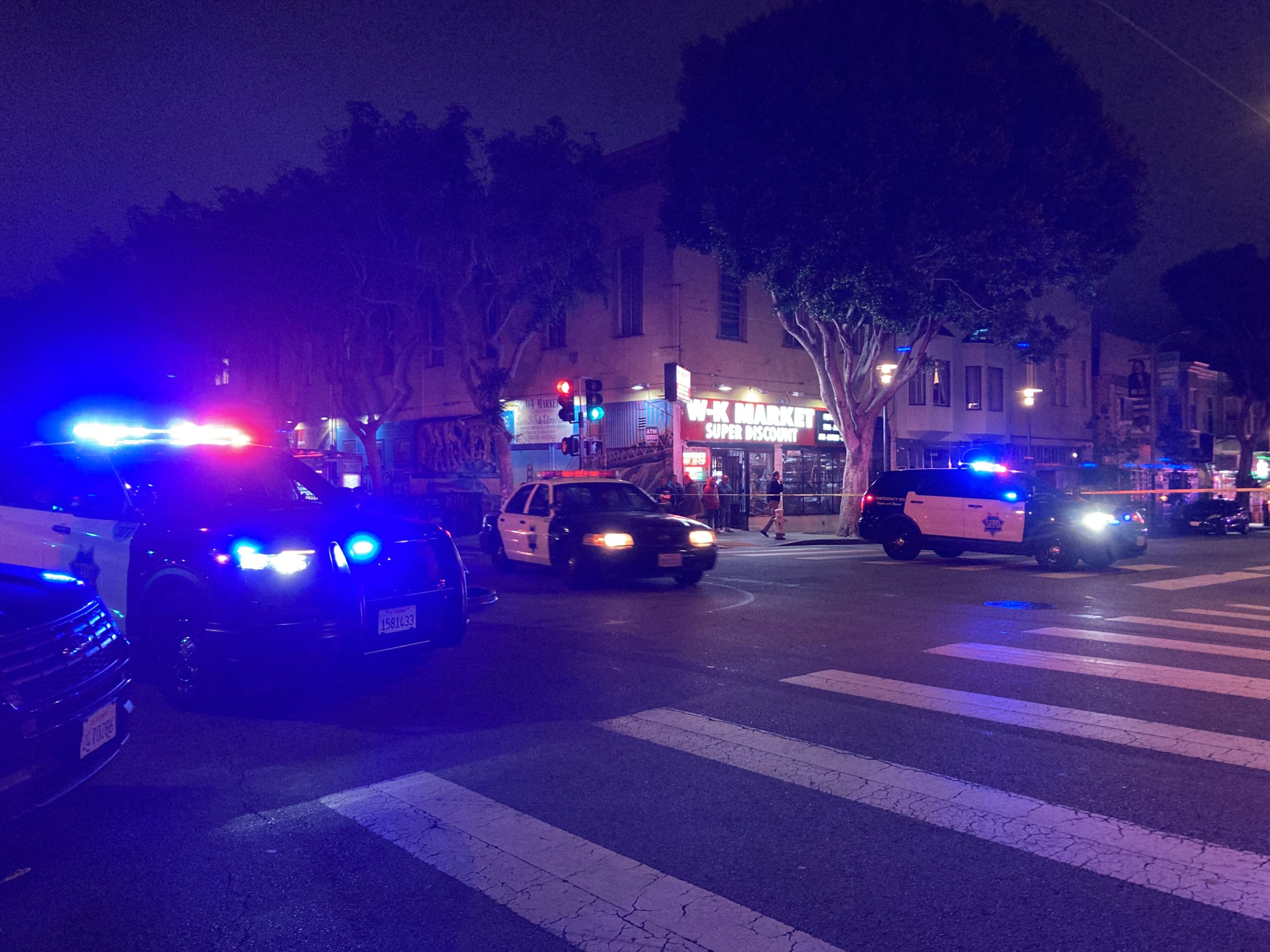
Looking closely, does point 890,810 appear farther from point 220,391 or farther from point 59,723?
point 220,391

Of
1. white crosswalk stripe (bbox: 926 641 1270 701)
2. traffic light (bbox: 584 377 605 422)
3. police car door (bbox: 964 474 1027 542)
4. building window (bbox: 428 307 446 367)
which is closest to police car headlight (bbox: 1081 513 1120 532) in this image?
police car door (bbox: 964 474 1027 542)

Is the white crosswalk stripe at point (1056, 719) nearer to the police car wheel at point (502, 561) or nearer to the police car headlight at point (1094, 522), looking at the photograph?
Result: the police car wheel at point (502, 561)

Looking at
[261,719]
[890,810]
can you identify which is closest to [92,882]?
[261,719]

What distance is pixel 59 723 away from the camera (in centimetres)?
374

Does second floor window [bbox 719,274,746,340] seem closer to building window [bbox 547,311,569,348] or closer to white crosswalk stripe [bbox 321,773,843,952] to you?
building window [bbox 547,311,569,348]

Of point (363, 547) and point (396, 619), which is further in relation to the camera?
point (396, 619)

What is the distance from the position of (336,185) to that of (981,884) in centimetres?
2873

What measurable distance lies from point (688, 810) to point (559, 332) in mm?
29746

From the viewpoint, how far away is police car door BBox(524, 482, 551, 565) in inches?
546

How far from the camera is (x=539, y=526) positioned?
46.3ft

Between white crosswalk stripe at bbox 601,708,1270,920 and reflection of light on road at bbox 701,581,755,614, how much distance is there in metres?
5.13

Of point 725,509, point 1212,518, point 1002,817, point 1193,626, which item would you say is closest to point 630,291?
point 725,509

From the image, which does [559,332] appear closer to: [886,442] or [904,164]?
[886,442]

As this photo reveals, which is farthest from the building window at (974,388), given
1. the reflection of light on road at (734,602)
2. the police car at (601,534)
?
the reflection of light on road at (734,602)
